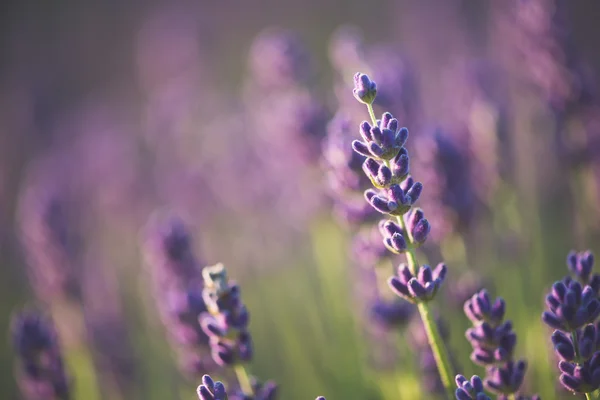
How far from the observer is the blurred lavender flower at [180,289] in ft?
7.11

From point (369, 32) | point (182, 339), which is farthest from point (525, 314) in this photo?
point (369, 32)

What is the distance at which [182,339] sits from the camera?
7.15 ft

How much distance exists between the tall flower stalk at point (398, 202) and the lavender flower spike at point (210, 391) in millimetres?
503

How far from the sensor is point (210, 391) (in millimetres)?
1406

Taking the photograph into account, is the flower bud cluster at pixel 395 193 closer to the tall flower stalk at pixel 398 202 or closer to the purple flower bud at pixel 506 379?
the tall flower stalk at pixel 398 202

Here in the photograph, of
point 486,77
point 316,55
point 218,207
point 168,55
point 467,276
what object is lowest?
point 467,276

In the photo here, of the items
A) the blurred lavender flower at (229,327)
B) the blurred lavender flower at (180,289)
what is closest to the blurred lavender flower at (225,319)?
the blurred lavender flower at (229,327)

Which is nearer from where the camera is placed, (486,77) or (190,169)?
(486,77)

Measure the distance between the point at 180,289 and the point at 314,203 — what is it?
100cm

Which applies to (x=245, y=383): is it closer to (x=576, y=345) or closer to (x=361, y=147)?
(x=361, y=147)

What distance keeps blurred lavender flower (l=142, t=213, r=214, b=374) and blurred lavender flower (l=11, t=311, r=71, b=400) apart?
1.41 feet

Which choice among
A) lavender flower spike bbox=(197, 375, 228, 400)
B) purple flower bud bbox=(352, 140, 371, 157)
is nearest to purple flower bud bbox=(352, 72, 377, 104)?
purple flower bud bbox=(352, 140, 371, 157)

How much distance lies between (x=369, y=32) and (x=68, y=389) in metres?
7.63

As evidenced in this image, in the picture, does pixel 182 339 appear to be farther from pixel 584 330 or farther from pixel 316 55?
pixel 316 55
